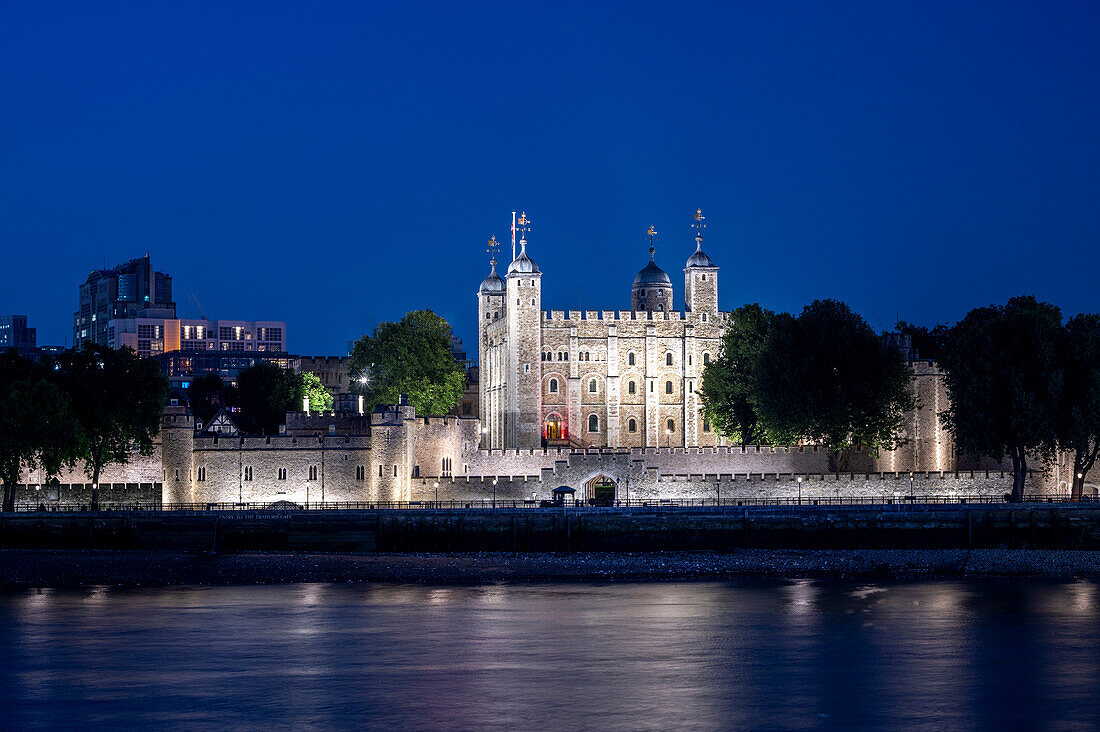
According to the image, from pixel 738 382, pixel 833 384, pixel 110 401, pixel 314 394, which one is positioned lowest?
pixel 110 401

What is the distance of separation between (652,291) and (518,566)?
5155 centimetres

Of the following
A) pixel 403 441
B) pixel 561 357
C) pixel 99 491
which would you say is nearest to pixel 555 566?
pixel 403 441

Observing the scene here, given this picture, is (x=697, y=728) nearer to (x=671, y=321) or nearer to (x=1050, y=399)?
(x=1050, y=399)

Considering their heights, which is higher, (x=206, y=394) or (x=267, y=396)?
(x=206, y=394)

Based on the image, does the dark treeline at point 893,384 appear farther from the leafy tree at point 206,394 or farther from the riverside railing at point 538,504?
the leafy tree at point 206,394

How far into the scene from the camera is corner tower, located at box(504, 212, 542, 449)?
91.2 m

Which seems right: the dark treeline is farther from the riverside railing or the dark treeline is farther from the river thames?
the river thames

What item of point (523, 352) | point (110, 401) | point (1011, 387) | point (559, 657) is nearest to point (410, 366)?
point (523, 352)

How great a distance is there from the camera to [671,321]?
307 feet

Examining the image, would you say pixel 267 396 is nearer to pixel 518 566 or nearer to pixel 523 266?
pixel 523 266

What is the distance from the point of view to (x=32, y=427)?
62.2 meters

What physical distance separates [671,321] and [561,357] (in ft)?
23.3

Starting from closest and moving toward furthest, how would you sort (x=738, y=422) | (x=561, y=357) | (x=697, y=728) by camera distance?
(x=697, y=728) < (x=738, y=422) < (x=561, y=357)

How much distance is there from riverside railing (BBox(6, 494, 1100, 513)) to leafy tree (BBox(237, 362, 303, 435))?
80.8 ft
